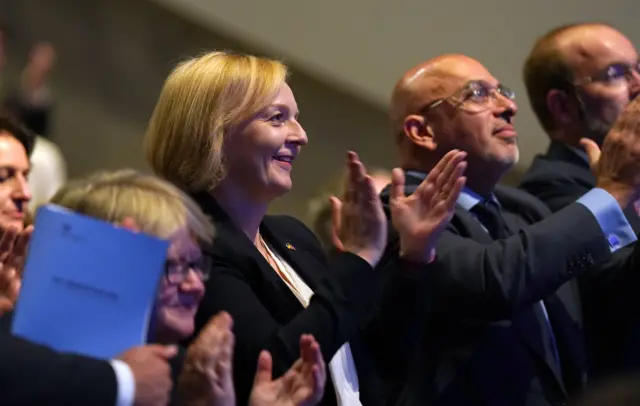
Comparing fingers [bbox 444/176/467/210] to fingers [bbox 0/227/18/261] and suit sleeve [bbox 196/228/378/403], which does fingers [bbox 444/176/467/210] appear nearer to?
suit sleeve [bbox 196/228/378/403]

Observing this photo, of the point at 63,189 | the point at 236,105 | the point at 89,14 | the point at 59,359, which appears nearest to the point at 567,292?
the point at 236,105

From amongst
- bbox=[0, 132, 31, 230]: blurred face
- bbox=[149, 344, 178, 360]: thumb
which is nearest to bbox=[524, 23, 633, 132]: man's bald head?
bbox=[0, 132, 31, 230]: blurred face

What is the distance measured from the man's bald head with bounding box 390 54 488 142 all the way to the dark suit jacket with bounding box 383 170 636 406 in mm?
279

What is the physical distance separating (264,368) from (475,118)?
37.5 inches

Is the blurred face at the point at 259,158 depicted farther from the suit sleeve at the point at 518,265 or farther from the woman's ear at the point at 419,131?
the woman's ear at the point at 419,131

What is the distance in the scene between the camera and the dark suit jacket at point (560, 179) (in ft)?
8.84

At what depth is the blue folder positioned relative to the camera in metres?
1.55

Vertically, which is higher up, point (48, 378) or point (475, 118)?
point (475, 118)

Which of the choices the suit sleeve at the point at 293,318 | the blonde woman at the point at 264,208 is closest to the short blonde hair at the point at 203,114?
the blonde woman at the point at 264,208

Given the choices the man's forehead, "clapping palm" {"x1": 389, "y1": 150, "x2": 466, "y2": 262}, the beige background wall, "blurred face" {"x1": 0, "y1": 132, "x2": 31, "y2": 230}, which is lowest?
the beige background wall

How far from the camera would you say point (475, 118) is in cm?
250

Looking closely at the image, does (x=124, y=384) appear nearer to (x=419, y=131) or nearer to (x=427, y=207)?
(x=427, y=207)

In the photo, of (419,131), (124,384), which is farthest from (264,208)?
(124,384)

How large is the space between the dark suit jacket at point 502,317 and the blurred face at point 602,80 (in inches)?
23.3
